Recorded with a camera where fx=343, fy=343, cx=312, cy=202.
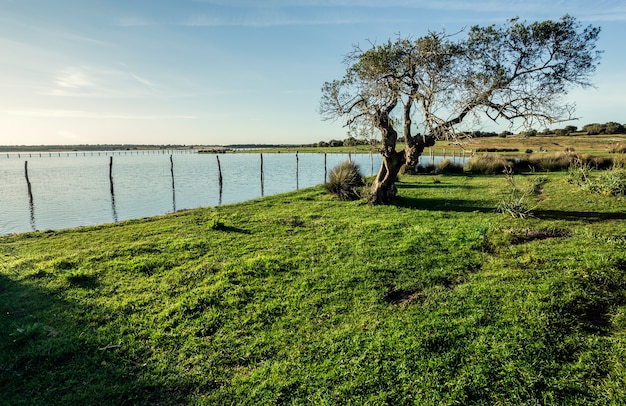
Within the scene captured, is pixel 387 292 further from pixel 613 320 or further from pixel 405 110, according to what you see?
pixel 405 110

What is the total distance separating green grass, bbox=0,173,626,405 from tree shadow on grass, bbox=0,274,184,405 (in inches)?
0.8

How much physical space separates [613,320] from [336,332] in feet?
12.2

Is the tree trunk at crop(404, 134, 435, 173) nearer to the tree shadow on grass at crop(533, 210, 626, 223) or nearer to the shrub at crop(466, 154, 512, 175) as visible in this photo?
the tree shadow on grass at crop(533, 210, 626, 223)

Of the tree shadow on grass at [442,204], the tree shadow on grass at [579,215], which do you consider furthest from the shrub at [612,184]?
the tree shadow on grass at [442,204]

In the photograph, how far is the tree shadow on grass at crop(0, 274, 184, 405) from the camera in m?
3.83

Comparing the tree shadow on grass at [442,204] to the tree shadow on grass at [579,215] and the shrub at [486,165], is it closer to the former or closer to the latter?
the tree shadow on grass at [579,215]

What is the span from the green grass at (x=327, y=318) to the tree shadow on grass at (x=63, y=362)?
0.02 metres

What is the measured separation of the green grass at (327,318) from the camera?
3785 mm

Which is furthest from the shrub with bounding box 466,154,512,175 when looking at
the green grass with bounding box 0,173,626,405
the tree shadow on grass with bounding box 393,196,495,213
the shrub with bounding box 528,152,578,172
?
the green grass with bounding box 0,173,626,405

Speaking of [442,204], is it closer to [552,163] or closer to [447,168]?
[447,168]

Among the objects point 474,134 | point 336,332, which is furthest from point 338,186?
point 336,332

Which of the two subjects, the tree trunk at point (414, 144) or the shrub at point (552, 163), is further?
the shrub at point (552, 163)

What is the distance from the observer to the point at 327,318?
5.27 m

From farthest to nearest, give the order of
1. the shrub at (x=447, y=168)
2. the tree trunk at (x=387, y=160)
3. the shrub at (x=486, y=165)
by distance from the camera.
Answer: the shrub at (x=447, y=168) → the shrub at (x=486, y=165) → the tree trunk at (x=387, y=160)
